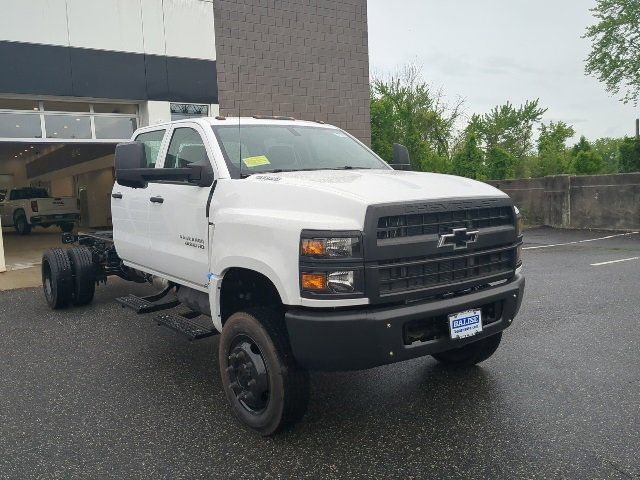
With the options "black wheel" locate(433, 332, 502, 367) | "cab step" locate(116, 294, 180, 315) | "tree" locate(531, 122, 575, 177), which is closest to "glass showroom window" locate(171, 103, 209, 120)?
"cab step" locate(116, 294, 180, 315)

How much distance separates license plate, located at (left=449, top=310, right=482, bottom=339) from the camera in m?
3.43

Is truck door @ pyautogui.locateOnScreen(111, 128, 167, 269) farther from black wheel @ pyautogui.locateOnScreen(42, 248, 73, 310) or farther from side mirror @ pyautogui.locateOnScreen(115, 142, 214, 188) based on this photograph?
black wheel @ pyautogui.locateOnScreen(42, 248, 73, 310)

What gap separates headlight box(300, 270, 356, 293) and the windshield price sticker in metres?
1.40

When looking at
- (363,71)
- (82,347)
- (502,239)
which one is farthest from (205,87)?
(502,239)

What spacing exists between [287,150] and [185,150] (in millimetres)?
928

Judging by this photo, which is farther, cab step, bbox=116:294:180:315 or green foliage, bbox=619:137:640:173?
green foliage, bbox=619:137:640:173

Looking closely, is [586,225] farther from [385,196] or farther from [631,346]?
[385,196]

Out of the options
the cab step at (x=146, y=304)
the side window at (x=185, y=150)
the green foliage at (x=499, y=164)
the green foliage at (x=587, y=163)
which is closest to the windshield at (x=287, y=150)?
the side window at (x=185, y=150)

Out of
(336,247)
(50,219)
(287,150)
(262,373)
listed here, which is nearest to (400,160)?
(287,150)

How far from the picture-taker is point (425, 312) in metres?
3.26

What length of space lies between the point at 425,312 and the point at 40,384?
130 inches

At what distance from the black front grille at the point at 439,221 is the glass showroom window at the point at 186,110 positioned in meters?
10.3

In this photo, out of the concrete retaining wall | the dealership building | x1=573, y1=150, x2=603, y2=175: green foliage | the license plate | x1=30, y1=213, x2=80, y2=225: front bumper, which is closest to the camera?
the license plate

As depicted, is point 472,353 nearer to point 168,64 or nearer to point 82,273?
point 82,273
